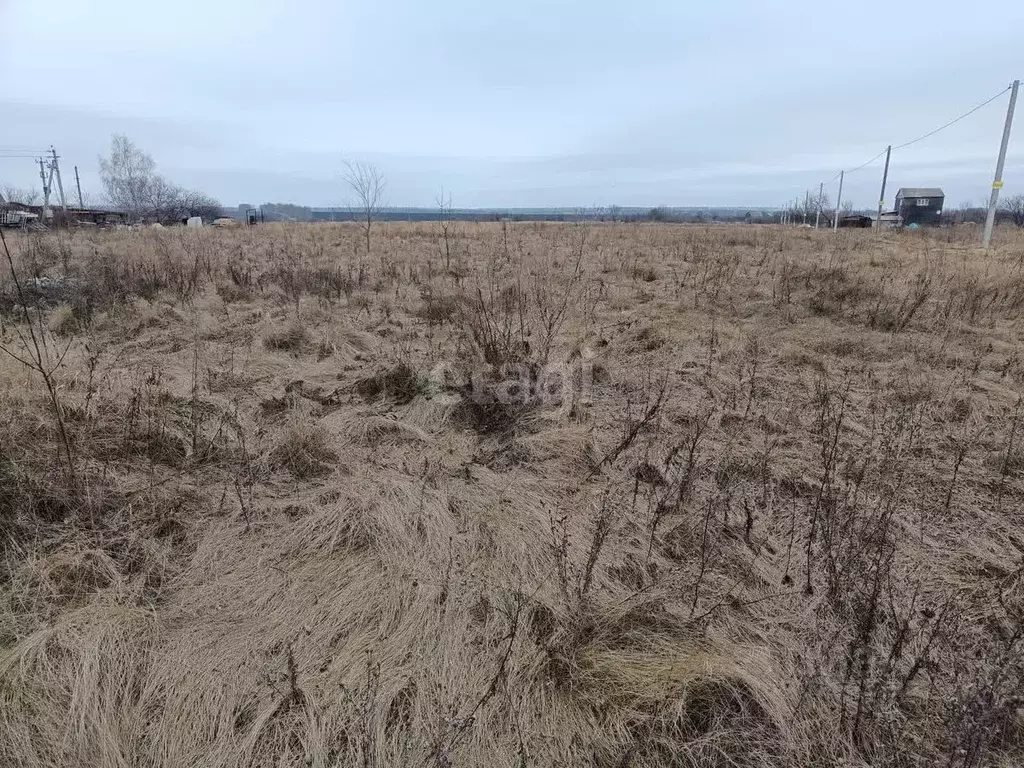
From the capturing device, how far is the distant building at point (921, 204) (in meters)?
57.0

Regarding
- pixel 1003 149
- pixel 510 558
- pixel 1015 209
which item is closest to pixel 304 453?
pixel 510 558

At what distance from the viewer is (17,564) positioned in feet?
7.43

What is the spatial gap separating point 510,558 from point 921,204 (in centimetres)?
7543

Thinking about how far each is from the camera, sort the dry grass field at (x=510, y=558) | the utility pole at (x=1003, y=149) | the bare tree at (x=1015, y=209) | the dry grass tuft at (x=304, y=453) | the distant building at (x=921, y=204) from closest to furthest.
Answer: the dry grass field at (x=510, y=558) < the dry grass tuft at (x=304, y=453) < the utility pole at (x=1003, y=149) < the bare tree at (x=1015, y=209) < the distant building at (x=921, y=204)

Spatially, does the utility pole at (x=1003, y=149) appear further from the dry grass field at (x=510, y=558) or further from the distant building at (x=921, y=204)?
the distant building at (x=921, y=204)

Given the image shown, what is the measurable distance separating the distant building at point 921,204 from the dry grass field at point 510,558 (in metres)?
66.9

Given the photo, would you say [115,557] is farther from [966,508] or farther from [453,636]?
[966,508]

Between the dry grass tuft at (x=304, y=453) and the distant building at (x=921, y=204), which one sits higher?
the distant building at (x=921, y=204)

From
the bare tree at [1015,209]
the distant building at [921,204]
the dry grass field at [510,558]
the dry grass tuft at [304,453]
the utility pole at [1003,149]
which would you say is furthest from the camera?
the distant building at [921,204]

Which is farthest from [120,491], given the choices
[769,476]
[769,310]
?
[769,310]

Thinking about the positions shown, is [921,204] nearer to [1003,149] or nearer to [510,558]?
[1003,149]

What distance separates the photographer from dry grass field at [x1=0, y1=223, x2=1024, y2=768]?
171cm

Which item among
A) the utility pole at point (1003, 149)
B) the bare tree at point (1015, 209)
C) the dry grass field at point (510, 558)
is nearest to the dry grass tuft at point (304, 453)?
the dry grass field at point (510, 558)

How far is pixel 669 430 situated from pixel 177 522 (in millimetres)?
3056
